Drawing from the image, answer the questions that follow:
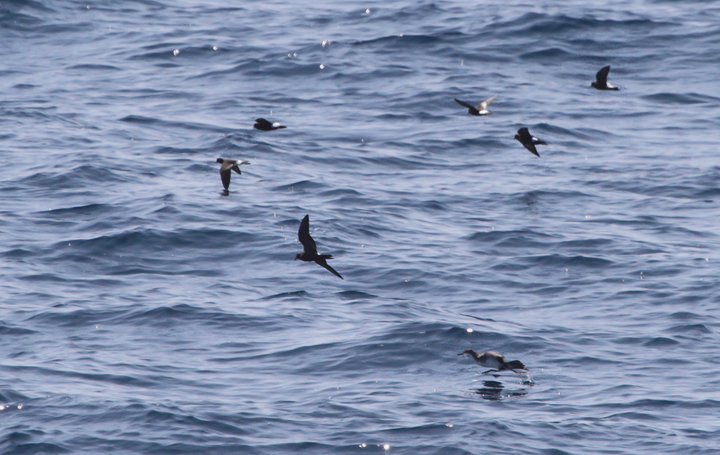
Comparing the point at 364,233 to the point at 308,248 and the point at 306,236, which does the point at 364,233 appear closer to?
the point at 308,248

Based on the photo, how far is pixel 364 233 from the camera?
724 inches

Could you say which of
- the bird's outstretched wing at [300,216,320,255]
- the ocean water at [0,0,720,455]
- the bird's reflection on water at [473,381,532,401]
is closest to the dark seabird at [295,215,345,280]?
the bird's outstretched wing at [300,216,320,255]

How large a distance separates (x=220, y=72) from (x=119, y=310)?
1294 cm

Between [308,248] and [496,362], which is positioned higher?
[308,248]

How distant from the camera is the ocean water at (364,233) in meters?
12.6

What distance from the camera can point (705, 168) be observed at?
21141mm

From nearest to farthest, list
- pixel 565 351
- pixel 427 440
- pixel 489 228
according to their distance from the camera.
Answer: pixel 427 440 → pixel 565 351 → pixel 489 228

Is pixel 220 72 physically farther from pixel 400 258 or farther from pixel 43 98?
pixel 400 258

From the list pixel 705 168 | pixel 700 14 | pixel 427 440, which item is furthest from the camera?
pixel 700 14

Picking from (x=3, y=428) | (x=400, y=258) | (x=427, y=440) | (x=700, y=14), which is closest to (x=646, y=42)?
(x=700, y=14)

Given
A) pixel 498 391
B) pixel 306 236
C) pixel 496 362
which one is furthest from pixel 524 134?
pixel 306 236

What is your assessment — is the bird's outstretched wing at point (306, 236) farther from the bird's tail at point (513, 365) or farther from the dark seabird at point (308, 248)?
the bird's tail at point (513, 365)

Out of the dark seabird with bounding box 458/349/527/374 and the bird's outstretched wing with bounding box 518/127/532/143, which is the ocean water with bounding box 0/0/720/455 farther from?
the bird's outstretched wing with bounding box 518/127/532/143

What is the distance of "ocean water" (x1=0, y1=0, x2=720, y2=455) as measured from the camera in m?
12.6
